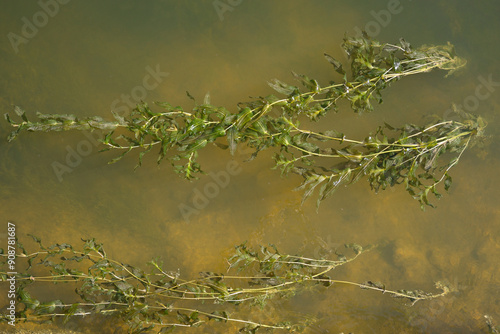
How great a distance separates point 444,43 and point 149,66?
1.62 meters

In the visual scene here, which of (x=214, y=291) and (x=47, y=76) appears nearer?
(x=214, y=291)

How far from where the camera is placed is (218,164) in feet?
8.47

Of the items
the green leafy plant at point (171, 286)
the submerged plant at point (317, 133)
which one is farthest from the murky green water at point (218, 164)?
the submerged plant at point (317, 133)

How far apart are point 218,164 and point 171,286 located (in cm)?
69

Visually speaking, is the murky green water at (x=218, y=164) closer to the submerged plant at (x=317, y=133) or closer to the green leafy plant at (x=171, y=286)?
the green leafy plant at (x=171, y=286)

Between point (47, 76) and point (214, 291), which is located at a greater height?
point (47, 76)

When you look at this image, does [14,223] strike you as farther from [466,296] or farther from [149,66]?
[466,296]

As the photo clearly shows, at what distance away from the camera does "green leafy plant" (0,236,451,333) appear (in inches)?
88.2

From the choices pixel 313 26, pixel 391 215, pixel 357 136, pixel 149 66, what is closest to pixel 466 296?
pixel 391 215

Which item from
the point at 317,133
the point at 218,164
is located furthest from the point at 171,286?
the point at 317,133

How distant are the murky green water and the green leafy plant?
118 millimetres

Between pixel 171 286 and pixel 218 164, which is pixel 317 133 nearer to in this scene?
pixel 218 164

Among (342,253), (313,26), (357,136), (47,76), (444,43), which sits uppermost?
(47,76)

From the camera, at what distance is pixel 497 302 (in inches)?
99.5
